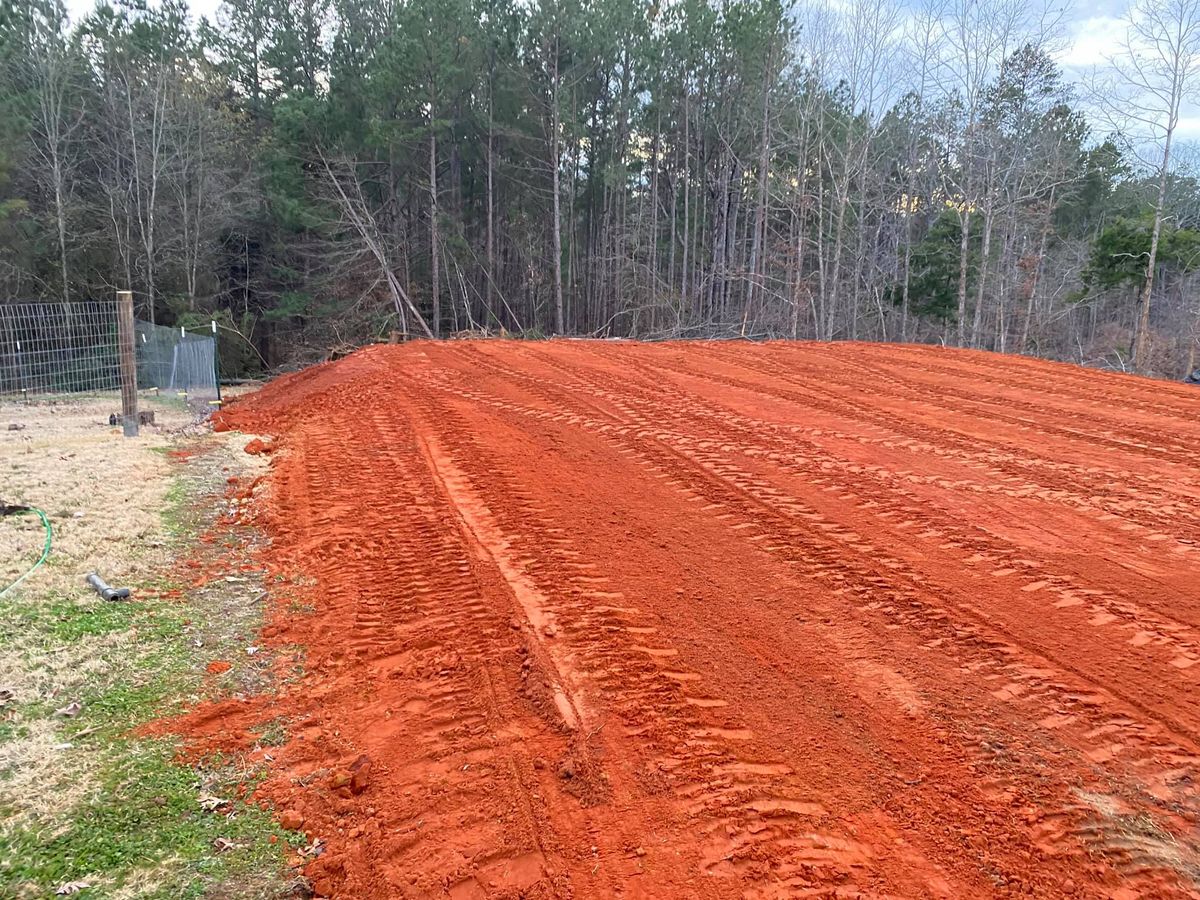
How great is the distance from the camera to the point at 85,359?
40.7 feet

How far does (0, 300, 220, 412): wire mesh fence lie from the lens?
11.8 metres

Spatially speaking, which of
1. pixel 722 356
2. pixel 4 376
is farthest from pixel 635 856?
pixel 4 376

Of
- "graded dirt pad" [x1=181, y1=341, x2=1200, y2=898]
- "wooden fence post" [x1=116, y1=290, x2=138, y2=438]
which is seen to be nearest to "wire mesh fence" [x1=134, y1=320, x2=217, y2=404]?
"wooden fence post" [x1=116, y1=290, x2=138, y2=438]

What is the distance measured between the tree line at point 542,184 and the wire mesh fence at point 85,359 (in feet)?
32.9

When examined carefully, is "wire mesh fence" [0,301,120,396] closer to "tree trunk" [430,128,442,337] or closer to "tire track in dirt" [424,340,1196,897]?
"tire track in dirt" [424,340,1196,897]

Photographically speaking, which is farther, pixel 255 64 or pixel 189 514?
pixel 255 64

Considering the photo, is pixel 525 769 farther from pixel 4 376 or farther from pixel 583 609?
pixel 4 376

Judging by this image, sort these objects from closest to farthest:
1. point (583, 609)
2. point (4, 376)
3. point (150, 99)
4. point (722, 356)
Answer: point (583, 609) < point (4, 376) < point (722, 356) < point (150, 99)

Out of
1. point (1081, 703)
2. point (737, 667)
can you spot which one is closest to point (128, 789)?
point (737, 667)

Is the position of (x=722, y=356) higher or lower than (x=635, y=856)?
higher

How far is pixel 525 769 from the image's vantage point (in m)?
2.73

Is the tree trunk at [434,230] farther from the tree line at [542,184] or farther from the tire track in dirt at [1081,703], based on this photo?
the tire track in dirt at [1081,703]

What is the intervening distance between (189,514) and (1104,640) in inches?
231

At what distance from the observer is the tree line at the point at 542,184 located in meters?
22.4
